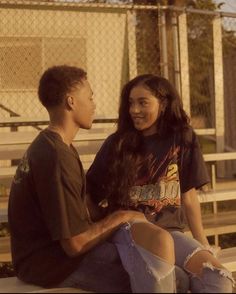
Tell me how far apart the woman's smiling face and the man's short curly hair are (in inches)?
27.3

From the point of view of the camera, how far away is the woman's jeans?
2.80 meters

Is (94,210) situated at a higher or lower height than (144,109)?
lower

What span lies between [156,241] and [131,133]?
0.96 meters

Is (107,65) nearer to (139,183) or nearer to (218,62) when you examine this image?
(218,62)

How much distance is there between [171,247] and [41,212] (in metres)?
0.56

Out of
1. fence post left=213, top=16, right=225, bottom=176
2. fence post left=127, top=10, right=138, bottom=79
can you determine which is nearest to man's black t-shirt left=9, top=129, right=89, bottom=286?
fence post left=213, top=16, right=225, bottom=176

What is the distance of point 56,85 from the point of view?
119 inches

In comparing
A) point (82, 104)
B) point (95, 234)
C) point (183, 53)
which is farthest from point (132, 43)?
point (95, 234)

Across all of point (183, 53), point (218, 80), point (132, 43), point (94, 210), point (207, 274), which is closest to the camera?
point (207, 274)

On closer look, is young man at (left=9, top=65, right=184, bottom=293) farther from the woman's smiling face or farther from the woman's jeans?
the woman's smiling face

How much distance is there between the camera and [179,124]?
12.2ft

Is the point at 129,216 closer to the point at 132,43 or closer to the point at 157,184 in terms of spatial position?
the point at 157,184

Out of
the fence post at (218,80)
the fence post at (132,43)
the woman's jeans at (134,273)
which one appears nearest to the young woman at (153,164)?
the woman's jeans at (134,273)

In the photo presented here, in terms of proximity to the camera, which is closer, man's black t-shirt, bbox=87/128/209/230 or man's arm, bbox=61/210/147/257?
man's arm, bbox=61/210/147/257
